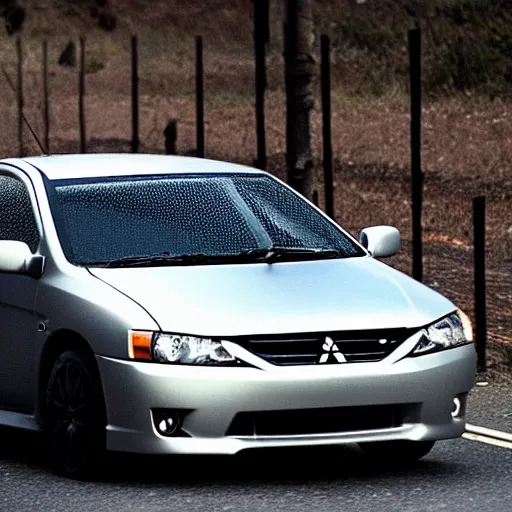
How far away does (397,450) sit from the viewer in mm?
9391

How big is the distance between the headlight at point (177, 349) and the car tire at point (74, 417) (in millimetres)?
309

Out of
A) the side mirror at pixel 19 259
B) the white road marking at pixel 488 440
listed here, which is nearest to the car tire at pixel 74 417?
the side mirror at pixel 19 259

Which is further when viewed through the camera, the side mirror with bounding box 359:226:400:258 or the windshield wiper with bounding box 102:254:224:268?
the side mirror with bounding box 359:226:400:258

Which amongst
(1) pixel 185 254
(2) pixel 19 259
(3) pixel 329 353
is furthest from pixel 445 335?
(2) pixel 19 259

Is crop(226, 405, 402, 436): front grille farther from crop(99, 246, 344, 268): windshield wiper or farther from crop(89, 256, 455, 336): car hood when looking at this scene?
crop(99, 246, 344, 268): windshield wiper

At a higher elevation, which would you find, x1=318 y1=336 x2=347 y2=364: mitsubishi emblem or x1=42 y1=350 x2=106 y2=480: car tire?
x1=318 y1=336 x2=347 y2=364: mitsubishi emblem

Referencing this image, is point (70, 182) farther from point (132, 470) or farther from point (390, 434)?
point (390, 434)

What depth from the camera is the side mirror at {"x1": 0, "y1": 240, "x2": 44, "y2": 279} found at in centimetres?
926

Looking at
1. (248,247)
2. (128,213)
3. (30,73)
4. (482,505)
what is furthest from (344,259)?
(30,73)

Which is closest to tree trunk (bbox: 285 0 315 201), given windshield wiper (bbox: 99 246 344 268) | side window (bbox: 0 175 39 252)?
side window (bbox: 0 175 39 252)

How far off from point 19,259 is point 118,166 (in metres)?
1.05

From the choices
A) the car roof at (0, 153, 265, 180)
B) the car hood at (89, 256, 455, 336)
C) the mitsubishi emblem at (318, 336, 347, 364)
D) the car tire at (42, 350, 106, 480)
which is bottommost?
the car tire at (42, 350, 106, 480)

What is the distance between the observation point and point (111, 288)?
8836 mm

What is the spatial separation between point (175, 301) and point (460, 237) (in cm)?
1363
